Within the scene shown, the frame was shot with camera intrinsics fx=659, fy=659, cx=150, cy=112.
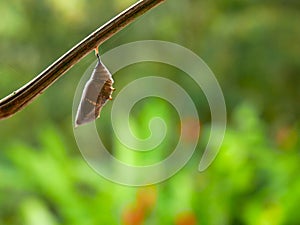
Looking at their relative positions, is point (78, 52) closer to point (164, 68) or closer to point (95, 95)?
point (95, 95)

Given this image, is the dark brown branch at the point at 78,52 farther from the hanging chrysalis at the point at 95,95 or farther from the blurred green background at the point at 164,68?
the blurred green background at the point at 164,68

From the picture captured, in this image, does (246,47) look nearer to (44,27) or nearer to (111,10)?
(111,10)

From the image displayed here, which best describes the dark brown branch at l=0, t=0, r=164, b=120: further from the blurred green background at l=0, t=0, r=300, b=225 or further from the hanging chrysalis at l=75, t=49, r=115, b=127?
the blurred green background at l=0, t=0, r=300, b=225

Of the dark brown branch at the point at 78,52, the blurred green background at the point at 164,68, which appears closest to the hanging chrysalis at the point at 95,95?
the dark brown branch at the point at 78,52

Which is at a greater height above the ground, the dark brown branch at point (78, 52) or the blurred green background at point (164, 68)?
the blurred green background at point (164, 68)

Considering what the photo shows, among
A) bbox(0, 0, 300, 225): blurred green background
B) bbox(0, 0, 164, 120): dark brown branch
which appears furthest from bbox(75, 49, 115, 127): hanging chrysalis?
bbox(0, 0, 300, 225): blurred green background

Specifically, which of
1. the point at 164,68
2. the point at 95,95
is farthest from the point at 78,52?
the point at 164,68
